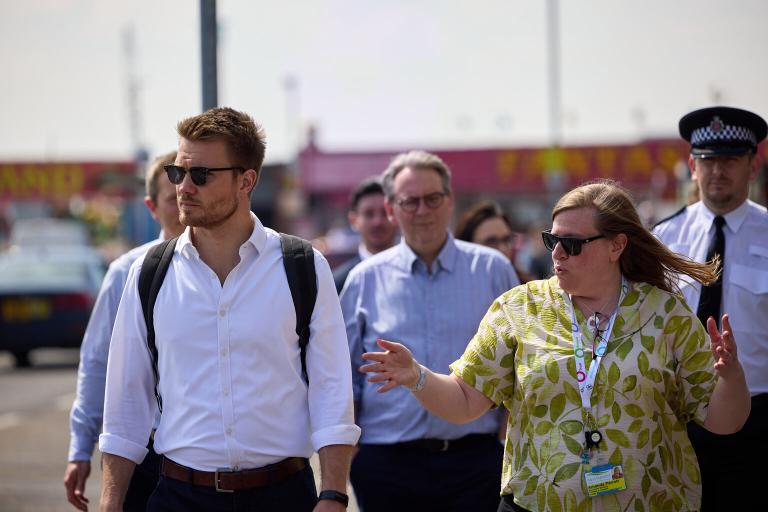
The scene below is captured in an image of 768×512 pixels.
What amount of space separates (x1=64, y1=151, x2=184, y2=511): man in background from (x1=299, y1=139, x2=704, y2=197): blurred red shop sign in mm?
36109

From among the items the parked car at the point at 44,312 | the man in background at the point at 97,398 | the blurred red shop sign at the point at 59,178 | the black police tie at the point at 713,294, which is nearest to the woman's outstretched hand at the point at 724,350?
the black police tie at the point at 713,294

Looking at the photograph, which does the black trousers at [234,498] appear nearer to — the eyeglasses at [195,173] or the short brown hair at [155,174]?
the eyeglasses at [195,173]

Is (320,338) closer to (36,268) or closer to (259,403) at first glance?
(259,403)

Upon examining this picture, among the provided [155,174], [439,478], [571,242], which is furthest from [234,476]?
[155,174]

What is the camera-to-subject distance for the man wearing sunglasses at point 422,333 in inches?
203

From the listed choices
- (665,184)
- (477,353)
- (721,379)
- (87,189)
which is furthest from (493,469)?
(87,189)

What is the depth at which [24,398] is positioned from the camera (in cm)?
1436

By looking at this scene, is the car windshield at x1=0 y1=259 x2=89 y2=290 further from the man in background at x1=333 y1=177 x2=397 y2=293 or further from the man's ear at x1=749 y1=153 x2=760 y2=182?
the man's ear at x1=749 y1=153 x2=760 y2=182

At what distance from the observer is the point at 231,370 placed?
3.86 m

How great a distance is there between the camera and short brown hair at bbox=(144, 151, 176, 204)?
5555mm

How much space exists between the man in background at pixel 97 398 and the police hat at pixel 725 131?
241 centimetres

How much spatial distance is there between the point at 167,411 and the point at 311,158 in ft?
141

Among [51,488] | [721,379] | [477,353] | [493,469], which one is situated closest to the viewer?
[721,379]

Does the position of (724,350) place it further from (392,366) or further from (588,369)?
(392,366)
